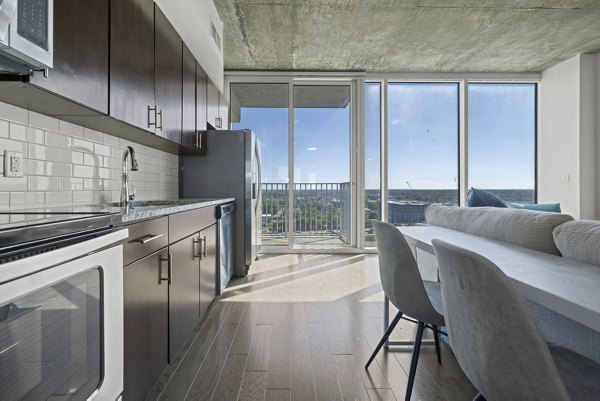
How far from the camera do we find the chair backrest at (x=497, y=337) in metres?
0.73

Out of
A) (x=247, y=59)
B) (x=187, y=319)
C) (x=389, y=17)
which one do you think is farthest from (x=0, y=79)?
(x=247, y=59)

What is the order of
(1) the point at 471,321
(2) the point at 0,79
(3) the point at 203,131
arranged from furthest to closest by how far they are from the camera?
1. (3) the point at 203,131
2. (2) the point at 0,79
3. (1) the point at 471,321

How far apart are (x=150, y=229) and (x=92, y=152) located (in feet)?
3.20

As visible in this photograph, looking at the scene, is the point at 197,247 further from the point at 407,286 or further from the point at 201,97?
the point at 201,97

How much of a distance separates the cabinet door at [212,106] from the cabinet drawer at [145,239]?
7.66 feet

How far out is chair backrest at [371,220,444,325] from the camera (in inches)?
60.1

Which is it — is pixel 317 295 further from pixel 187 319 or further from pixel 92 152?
pixel 92 152

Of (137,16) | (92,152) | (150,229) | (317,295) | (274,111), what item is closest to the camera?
(150,229)

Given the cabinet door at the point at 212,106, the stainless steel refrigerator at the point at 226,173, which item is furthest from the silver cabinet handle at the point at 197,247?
the cabinet door at the point at 212,106

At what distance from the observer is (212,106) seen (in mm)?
4051

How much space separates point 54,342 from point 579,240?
5.49ft

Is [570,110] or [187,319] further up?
[570,110]

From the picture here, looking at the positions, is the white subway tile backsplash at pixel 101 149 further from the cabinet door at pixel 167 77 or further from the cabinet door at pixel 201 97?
the cabinet door at pixel 201 97

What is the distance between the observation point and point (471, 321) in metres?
0.88
